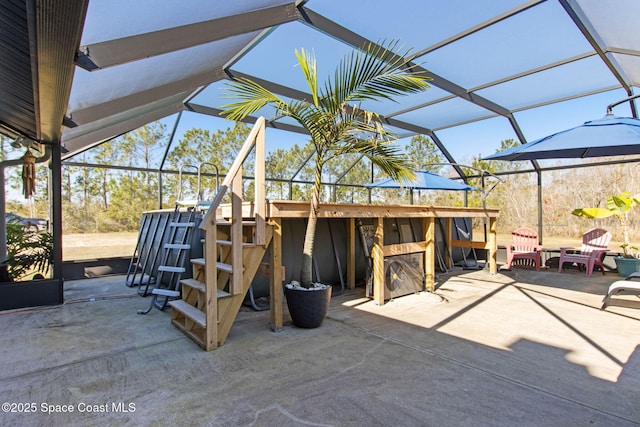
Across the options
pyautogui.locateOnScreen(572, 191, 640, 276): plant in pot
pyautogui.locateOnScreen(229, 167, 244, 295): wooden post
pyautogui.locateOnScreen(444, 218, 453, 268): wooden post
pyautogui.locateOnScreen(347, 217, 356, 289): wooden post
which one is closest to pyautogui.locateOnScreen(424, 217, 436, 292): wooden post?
pyautogui.locateOnScreen(347, 217, 356, 289): wooden post

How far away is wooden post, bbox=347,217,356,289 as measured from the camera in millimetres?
5004

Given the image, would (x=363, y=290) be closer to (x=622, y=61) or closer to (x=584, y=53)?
(x=584, y=53)

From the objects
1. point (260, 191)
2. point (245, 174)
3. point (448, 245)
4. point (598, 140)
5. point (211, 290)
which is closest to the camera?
point (211, 290)

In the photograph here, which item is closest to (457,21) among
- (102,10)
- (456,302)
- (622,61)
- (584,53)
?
(584,53)

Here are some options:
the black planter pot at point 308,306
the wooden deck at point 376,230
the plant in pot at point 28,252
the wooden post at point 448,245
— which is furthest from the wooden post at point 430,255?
the plant in pot at point 28,252

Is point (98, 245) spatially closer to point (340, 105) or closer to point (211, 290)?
point (211, 290)

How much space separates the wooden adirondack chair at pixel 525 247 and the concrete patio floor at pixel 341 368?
2.84 metres

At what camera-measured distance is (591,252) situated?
20.3ft

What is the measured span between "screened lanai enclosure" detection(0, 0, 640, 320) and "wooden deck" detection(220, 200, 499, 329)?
0.92 m

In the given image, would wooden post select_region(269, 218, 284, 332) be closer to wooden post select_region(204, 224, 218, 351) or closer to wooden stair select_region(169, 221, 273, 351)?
wooden stair select_region(169, 221, 273, 351)

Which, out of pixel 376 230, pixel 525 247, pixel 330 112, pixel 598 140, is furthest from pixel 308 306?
pixel 525 247

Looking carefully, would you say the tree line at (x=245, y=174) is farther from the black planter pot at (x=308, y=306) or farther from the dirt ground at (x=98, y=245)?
the black planter pot at (x=308, y=306)

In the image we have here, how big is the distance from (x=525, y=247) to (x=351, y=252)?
14.2ft

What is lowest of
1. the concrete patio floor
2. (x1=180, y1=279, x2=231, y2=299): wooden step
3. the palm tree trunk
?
the concrete patio floor
